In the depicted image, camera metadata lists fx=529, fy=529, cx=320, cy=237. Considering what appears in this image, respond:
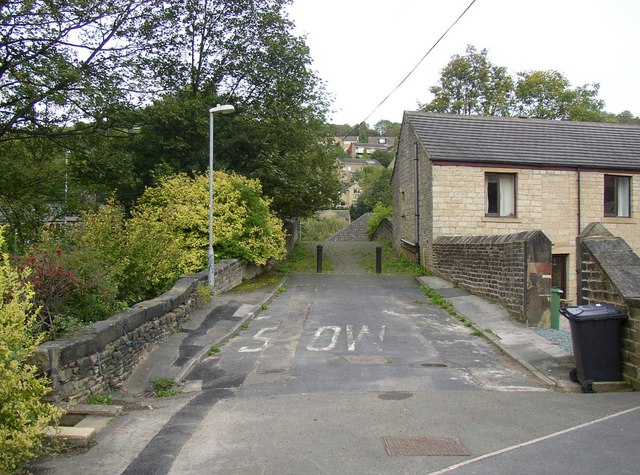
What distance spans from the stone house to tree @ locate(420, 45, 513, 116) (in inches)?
557

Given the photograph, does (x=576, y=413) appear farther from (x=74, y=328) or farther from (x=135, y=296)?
(x=135, y=296)

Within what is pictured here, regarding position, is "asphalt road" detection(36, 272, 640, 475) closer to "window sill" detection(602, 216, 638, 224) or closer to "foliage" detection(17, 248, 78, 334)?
"foliage" detection(17, 248, 78, 334)

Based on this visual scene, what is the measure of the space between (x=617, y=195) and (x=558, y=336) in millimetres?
13839

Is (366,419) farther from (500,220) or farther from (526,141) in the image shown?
(526,141)

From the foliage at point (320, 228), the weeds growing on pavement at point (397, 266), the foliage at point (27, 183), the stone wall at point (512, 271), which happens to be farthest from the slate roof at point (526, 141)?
the foliage at point (320, 228)

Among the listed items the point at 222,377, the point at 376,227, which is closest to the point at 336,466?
the point at 222,377

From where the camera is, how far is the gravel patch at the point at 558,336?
9.92 meters

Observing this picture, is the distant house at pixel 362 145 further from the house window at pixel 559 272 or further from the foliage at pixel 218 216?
the foliage at pixel 218 216

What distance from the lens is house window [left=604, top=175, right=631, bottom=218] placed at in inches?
860

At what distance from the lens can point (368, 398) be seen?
698cm

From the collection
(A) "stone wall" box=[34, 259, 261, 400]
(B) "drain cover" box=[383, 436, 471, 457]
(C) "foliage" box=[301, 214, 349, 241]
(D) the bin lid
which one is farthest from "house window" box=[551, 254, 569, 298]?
(C) "foliage" box=[301, 214, 349, 241]

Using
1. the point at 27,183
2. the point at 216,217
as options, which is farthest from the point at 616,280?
the point at 27,183

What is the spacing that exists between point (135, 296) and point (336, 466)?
7.82 m

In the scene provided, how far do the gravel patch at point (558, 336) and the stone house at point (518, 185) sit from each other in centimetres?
905
